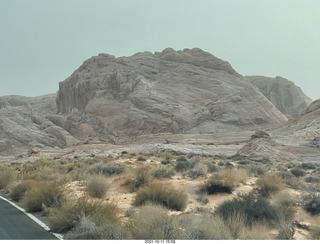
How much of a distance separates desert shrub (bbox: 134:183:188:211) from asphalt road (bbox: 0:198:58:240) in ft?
12.5

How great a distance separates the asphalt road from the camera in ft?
28.7

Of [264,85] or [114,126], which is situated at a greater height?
[264,85]

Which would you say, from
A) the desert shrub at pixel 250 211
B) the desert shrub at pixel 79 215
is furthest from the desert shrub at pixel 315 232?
the desert shrub at pixel 79 215

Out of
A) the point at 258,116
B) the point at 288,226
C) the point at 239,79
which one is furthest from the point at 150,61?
the point at 288,226

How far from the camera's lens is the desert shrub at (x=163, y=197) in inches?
487

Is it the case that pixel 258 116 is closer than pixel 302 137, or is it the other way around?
pixel 302 137

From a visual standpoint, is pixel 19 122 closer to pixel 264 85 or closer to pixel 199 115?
pixel 199 115

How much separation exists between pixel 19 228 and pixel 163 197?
478 cm

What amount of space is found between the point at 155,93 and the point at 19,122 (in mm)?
38269

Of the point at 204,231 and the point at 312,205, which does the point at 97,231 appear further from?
the point at 312,205

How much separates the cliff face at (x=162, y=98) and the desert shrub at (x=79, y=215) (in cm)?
7741

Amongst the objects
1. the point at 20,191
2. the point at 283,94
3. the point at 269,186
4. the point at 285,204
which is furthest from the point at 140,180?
the point at 283,94

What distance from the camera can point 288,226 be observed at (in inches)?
381

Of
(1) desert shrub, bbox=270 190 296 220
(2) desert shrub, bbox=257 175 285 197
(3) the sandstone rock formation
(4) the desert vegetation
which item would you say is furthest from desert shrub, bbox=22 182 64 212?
(3) the sandstone rock formation
